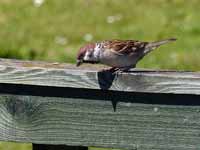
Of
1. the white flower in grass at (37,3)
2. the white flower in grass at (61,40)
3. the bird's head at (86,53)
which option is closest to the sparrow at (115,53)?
the bird's head at (86,53)

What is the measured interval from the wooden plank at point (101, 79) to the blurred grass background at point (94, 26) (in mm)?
4708

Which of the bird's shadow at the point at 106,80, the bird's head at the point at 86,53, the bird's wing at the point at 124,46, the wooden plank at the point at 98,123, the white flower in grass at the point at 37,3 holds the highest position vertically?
the white flower in grass at the point at 37,3

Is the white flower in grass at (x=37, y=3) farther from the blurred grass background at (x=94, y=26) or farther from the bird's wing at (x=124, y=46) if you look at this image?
the bird's wing at (x=124, y=46)

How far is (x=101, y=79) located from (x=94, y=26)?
6403mm

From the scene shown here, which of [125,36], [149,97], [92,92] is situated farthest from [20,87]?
[125,36]

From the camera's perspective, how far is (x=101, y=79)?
2.46 m

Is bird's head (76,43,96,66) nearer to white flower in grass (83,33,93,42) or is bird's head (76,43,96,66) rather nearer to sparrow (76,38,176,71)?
sparrow (76,38,176,71)

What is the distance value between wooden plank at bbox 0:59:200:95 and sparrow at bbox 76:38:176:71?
732 millimetres

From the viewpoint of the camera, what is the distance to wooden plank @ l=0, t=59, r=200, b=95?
2.42 m

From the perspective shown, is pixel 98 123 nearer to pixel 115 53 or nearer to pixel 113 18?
pixel 115 53

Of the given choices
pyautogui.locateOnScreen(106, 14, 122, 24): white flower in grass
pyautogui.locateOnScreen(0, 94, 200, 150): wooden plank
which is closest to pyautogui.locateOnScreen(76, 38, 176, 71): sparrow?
pyautogui.locateOnScreen(0, 94, 200, 150): wooden plank

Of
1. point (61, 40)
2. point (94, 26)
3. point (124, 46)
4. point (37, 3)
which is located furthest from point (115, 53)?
point (37, 3)

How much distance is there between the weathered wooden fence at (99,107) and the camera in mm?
2447

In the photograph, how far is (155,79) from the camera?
2436 mm
